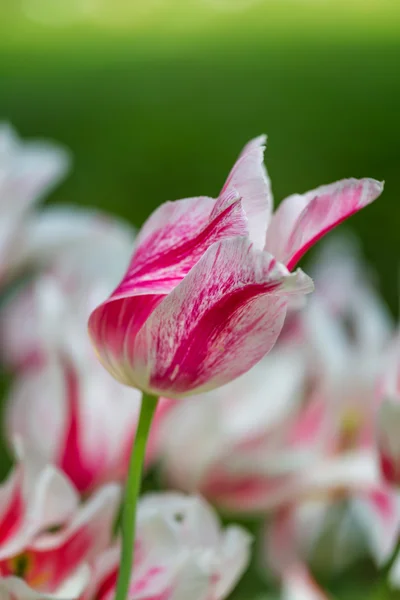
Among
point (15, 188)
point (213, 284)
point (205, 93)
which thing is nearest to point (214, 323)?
point (213, 284)

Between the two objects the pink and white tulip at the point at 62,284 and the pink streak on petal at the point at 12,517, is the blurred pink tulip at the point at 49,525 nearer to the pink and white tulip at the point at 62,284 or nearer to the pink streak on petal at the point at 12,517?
the pink streak on petal at the point at 12,517

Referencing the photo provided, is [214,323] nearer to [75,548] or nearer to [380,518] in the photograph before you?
[75,548]

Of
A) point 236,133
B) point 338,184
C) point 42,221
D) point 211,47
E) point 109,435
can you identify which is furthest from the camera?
point 211,47

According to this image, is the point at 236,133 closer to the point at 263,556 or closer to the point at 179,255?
the point at 263,556

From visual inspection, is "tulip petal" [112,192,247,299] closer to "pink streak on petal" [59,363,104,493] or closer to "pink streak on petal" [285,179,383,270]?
"pink streak on petal" [285,179,383,270]

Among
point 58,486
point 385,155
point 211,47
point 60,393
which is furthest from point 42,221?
point 211,47

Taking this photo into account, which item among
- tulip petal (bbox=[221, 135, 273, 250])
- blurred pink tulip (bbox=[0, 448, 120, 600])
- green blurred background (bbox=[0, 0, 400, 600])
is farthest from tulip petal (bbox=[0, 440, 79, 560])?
green blurred background (bbox=[0, 0, 400, 600])

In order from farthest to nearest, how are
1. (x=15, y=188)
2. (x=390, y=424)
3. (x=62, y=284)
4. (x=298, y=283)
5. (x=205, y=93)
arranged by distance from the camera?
(x=205, y=93) → (x=62, y=284) → (x=15, y=188) → (x=390, y=424) → (x=298, y=283)
